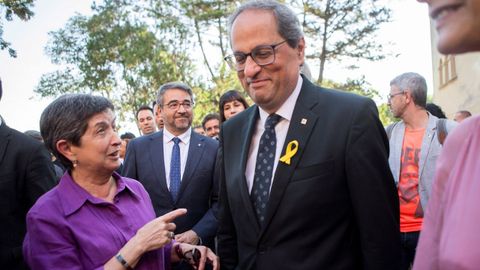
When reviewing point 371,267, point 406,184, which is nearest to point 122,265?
point 371,267

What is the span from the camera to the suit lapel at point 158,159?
4262 mm

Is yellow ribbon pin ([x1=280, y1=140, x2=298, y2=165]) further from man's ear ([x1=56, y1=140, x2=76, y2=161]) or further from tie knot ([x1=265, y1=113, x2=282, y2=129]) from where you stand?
man's ear ([x1=56, y1=140, x2=76, y2=161])

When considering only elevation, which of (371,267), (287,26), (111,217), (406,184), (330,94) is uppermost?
(287,26)

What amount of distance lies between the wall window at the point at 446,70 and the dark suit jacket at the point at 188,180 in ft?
51.2

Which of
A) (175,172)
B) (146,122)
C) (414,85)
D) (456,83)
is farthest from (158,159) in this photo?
A: (456,83)

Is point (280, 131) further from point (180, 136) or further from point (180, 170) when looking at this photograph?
point (180, 136)

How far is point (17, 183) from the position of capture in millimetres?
2924

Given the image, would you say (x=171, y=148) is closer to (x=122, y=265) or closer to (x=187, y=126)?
(x=187, y=126)

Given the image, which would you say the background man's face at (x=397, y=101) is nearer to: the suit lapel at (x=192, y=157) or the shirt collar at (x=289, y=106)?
the suit lapel at (x=192, y=157)

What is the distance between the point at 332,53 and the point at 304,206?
54.5ft

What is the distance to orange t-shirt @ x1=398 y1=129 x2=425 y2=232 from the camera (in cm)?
420

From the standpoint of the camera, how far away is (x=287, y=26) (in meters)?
2.41

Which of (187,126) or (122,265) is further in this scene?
(187,126)

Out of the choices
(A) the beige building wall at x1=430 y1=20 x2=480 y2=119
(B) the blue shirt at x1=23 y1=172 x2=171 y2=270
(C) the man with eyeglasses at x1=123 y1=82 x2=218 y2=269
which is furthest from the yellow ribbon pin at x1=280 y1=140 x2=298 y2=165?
(A) the beige building wall at x1=430 y1=20 x2=480 y2=119
